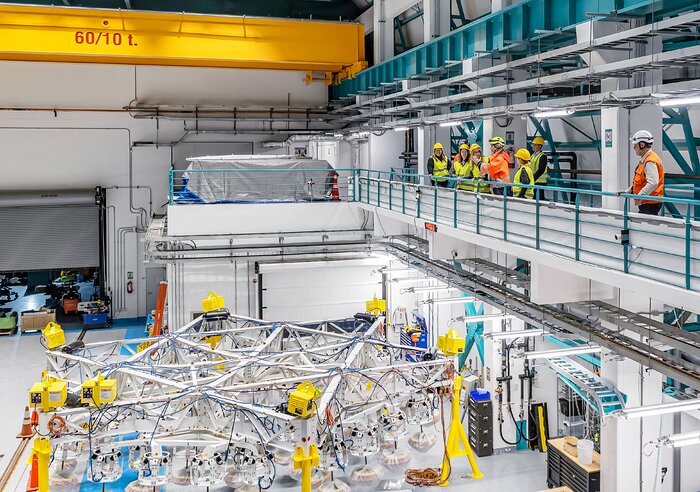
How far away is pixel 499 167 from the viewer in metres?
10.8

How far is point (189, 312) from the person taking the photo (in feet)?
51.0

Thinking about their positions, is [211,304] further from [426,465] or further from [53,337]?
[426,465]

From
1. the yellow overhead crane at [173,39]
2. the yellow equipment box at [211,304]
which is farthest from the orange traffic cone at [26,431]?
the yellow overhead crane at [173,39]

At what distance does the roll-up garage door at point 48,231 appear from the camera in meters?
21.3

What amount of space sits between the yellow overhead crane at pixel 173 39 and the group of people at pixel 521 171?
261 inches

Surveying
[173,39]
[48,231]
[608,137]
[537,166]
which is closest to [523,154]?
[537,166]

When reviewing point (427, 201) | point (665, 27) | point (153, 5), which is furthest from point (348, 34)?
point (665, 27)

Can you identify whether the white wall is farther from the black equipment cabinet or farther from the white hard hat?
the white hard hat

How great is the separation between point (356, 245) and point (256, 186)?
8.84 feet

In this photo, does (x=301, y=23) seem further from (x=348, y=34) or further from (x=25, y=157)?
(x=25, y=157)

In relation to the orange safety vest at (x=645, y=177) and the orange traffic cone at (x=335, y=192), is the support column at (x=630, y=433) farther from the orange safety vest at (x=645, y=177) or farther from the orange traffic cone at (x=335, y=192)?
the orange traffic cone at (x=335, y=192)

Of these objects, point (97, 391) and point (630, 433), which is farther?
point (630, 433)

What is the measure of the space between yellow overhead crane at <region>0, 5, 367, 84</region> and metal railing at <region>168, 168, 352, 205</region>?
15.2 feet

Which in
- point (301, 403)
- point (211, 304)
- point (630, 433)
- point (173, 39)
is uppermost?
point (173, 39)
